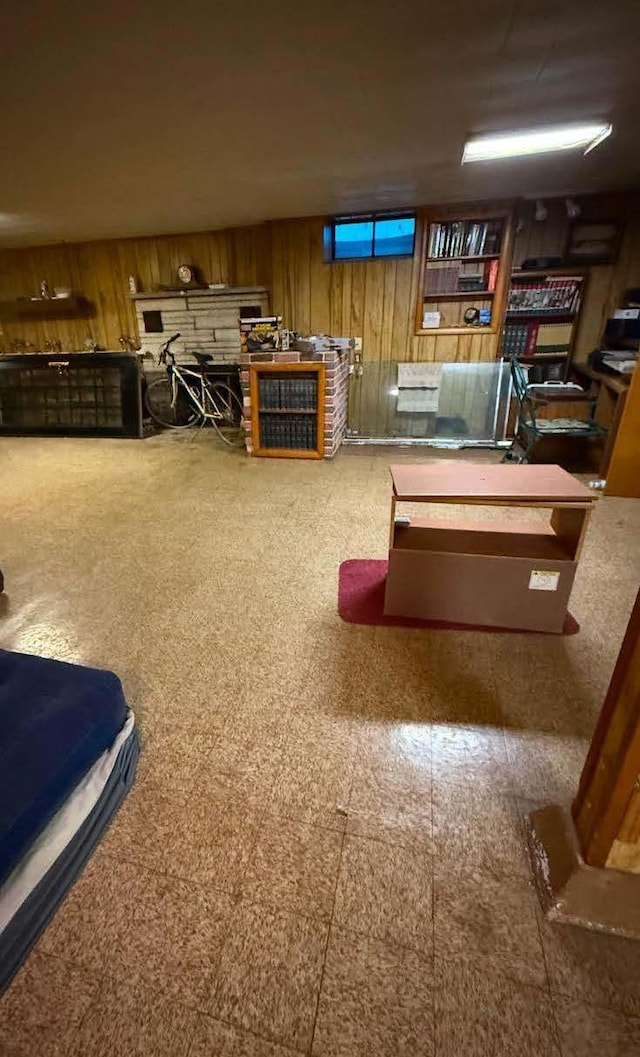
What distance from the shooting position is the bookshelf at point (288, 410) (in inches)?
151

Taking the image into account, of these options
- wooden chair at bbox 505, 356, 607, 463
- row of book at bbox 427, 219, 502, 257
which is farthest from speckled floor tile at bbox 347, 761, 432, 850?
row of book at bbox 427, 219, 502, 257

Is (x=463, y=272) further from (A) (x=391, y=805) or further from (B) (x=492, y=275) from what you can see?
(A) (x=391, y=805)

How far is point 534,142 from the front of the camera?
9.45ft

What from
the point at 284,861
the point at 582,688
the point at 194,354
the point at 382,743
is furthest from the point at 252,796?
the point at 194,354

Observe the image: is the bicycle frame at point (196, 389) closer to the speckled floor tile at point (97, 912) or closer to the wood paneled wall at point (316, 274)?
the wood paneled wall at point (316, 274)

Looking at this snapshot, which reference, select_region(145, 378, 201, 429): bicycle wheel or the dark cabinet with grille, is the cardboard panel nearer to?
the dark cabinet with grille

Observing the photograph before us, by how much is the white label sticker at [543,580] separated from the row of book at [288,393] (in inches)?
108

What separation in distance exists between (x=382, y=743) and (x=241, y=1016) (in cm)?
65

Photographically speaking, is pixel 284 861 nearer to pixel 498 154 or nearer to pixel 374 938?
pixel 374 938

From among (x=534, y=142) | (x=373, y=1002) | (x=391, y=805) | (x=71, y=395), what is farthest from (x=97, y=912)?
(x=71, y=395)

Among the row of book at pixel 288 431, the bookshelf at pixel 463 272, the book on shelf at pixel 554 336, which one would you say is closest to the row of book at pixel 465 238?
the bookshelf at pixel 463 272

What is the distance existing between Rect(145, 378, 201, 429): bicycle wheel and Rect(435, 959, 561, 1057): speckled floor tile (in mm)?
5239

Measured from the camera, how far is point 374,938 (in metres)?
0.87

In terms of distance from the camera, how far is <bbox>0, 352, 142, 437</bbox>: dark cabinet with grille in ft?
15.5
